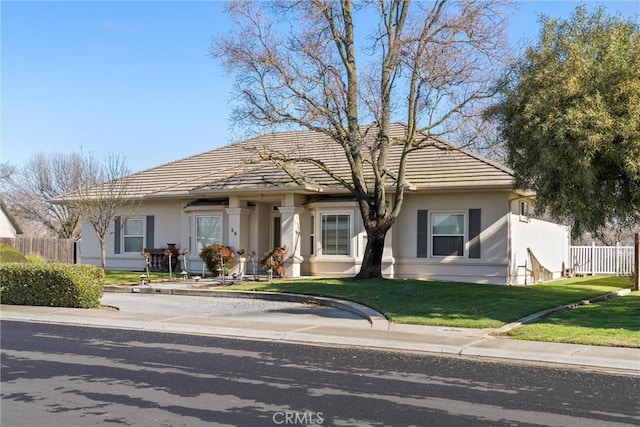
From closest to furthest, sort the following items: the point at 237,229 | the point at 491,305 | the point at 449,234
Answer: the point at 491,305 < the point at 449,234 < the point at 237,229

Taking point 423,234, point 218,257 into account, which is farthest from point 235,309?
point 423,234

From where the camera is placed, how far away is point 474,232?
858 inches

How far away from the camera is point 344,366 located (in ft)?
30.8

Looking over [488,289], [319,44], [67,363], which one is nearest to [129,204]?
[319,44]

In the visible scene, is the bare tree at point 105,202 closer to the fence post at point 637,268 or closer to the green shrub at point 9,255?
the green shrub at point 9,255

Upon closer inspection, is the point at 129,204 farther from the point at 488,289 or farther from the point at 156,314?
the point at 488,289

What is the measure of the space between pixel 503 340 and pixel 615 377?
2.71 m

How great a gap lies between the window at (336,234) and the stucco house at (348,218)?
4 cm

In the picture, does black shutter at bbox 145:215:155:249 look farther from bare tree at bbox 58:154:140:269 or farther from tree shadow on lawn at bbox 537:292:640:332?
tree shadow on lawn at bbox 537:292:640:332

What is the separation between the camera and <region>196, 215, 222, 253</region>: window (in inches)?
985

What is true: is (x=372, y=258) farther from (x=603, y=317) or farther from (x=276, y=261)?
(x=603, y=317)

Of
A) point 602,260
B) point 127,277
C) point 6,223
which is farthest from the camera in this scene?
point 6,223

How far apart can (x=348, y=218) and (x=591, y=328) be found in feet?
37.6

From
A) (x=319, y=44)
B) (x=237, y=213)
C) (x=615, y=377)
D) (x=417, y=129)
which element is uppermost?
(x=319, y=44)
